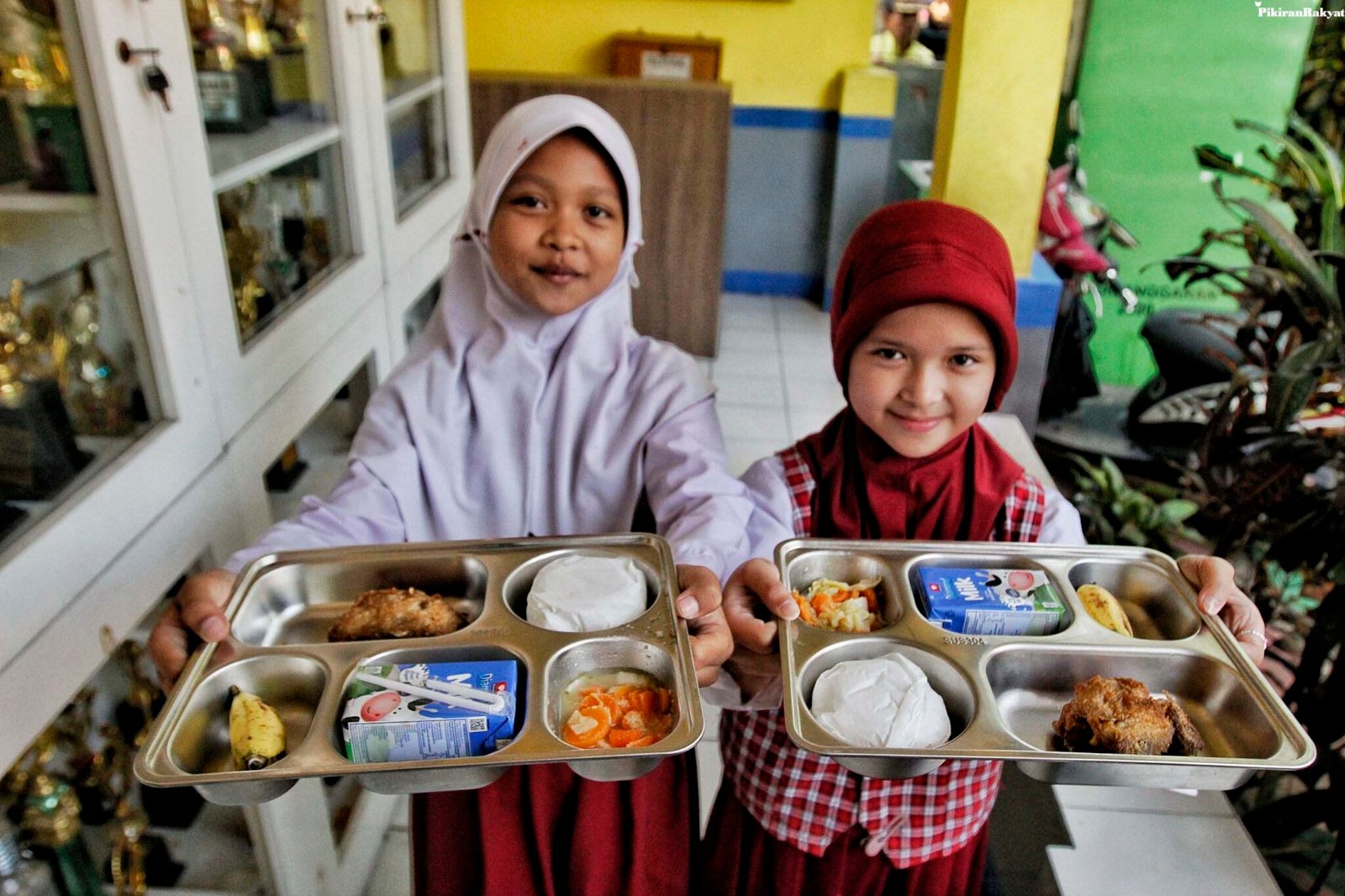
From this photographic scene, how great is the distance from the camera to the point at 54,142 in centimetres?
106

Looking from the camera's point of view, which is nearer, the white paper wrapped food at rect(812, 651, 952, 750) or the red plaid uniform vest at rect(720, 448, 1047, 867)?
the white paper wrapped food at rect(812, 651, 952, 750)

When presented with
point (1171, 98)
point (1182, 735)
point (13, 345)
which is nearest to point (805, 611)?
point (1182, 735)

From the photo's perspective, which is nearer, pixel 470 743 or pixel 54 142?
pixel 470 743

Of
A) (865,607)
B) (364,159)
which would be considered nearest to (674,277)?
(364,159)

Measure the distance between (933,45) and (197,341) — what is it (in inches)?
235

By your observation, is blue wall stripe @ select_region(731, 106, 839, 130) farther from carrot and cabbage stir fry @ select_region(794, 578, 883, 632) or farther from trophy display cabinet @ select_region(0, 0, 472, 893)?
carrot and cabbage stir fry @ select_region(794, 578, 883, 632)

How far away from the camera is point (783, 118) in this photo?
466 cm

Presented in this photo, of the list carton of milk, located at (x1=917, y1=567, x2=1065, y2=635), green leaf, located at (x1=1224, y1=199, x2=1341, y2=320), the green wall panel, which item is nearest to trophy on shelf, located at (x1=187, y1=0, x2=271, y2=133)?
carton of milk, located at (x1=917, y1=567, x2=1065, y2=635)

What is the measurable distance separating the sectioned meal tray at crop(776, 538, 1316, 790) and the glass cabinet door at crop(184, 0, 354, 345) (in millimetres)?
960

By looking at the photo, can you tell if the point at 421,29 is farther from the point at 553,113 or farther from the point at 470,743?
the point at 470,743

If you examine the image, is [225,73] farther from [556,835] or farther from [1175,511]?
[1175,511]

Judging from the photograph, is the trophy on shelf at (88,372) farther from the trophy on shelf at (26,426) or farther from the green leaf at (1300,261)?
the green leaf at (1300,261)

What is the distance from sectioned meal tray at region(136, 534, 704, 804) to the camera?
2.60 feet

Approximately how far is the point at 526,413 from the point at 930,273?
0.54m
